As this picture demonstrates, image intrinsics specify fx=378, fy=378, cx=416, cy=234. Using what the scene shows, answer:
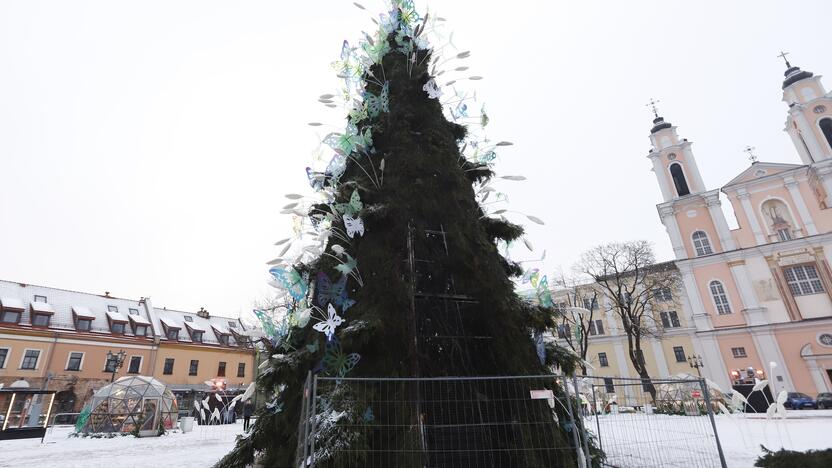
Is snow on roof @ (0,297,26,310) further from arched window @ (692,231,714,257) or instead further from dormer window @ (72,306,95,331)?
arched window @ (692,231,714,257)

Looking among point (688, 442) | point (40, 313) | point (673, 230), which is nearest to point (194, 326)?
point (40, 313)

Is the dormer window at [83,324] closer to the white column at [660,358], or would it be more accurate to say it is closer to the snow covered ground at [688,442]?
the snow covered ground at [688,442]

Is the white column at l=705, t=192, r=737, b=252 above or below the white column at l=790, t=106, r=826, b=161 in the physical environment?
below

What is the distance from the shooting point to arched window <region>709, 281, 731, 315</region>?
90.0ft

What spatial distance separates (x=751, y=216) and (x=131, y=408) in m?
41.7

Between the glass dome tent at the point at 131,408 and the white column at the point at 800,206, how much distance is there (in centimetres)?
4008

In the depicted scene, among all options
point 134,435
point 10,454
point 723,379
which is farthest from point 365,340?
point 723,379

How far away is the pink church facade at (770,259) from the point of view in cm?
2441

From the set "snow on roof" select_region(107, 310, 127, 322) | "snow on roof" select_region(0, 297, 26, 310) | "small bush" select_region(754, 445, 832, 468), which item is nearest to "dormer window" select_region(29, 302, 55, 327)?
"snow on roof" select_region(0, 297, 26, 310)

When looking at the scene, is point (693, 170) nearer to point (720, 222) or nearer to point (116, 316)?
point (720, 222)

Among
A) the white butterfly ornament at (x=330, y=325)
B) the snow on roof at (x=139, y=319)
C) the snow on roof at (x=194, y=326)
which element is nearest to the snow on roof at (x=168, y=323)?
the snow on roof at (x=194, y=326)

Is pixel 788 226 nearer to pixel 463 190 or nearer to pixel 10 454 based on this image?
pixel 463 190

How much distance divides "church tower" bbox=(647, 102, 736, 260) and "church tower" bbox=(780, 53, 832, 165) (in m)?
6.71

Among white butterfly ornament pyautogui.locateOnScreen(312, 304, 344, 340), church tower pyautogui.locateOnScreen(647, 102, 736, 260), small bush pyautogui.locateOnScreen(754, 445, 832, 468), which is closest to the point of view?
white butterfly ornament pyautogui.locateOnScreen(312, 304, 344, 340)
